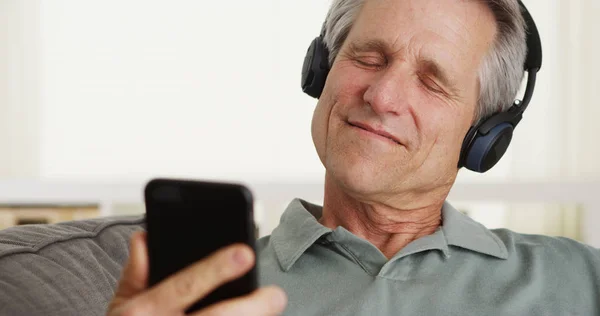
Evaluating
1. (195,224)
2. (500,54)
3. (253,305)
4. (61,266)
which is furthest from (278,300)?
(500,54)

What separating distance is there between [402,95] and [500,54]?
0.84 feet

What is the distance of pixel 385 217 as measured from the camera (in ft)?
4.77

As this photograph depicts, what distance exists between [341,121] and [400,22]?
0.74 ft

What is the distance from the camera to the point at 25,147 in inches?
126

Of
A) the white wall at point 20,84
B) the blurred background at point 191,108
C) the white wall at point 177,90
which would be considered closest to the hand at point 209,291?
the blurred background at point 191,108

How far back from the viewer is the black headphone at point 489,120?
4.73ft

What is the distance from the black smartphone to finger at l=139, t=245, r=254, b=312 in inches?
1.2

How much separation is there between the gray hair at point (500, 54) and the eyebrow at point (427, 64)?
84mm

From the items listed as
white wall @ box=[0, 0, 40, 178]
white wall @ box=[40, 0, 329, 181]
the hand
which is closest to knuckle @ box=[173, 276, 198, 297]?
the hand

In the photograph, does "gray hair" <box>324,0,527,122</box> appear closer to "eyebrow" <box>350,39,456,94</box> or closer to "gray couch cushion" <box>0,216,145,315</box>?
"eyebrow" <box>350,39,456,94</box>

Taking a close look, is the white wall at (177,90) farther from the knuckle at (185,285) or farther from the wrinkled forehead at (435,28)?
the knuckle at (185,285)

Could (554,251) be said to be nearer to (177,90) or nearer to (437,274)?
(437,274)

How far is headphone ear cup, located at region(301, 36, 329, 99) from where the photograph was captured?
154 cm

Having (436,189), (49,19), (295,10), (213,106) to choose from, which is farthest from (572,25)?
(49,19)
